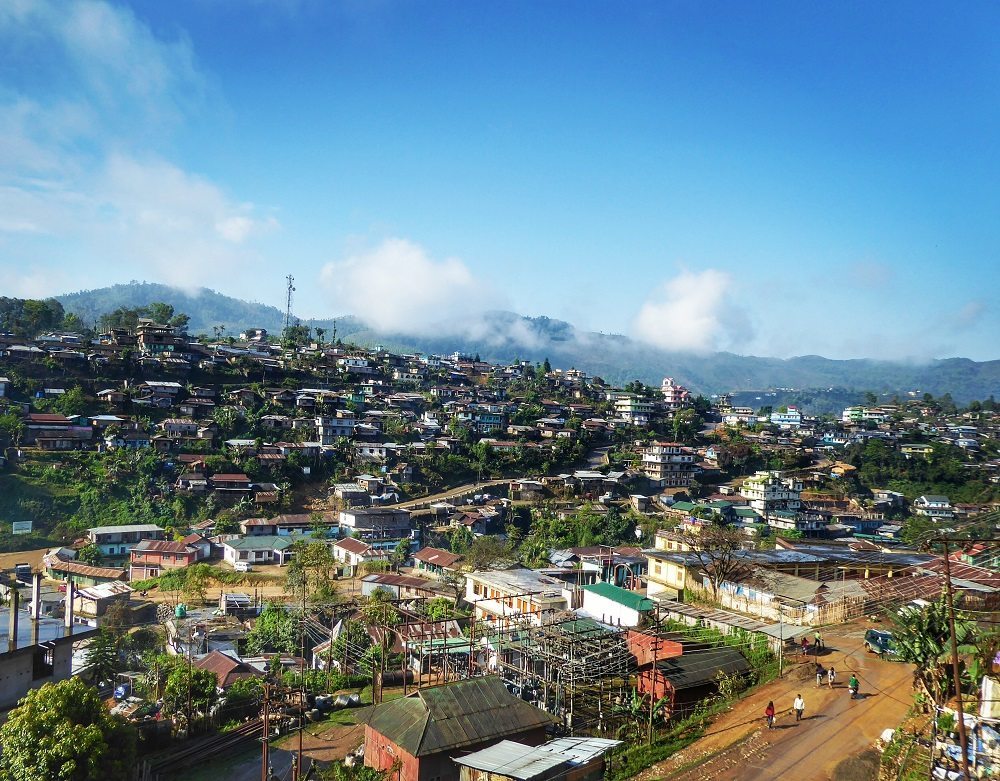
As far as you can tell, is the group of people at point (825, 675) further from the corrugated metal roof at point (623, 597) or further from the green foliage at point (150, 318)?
the green foliage at point (150, 318)

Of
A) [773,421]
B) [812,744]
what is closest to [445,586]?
[812,744]

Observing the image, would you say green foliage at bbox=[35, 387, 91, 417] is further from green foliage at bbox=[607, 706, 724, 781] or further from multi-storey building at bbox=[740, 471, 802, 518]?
multi-storey building at bbox=[740, 471, 802, 518]

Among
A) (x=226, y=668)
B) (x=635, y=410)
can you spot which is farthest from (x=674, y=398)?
(x=226, y=668)

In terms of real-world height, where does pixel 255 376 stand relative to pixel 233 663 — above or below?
above

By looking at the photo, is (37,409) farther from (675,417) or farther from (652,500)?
(675,417)

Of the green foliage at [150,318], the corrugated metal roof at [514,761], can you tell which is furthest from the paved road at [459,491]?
the green foliage at [150,318]

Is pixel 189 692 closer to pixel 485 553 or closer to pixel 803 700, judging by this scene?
pixel 803 700
